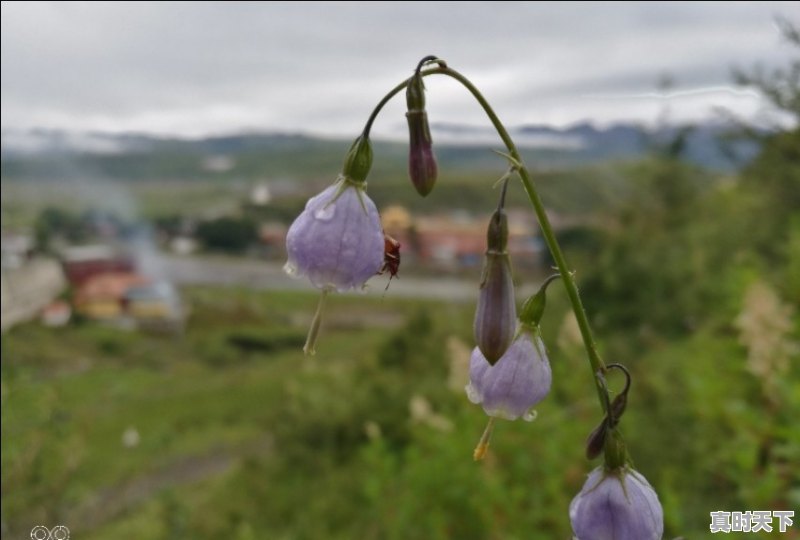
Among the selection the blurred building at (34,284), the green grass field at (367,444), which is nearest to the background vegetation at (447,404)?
the green grass field at (367,444)

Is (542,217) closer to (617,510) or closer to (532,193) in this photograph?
(532,193)

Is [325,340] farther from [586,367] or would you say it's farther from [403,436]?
[586,367]

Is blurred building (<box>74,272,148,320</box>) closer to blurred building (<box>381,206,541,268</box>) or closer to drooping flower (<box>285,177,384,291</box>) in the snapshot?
blurred building (<box>381,206,541,268</box>)

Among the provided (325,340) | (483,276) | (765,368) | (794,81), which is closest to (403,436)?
(765,368)

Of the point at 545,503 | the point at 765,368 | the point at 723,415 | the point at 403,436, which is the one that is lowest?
the point at 403,436

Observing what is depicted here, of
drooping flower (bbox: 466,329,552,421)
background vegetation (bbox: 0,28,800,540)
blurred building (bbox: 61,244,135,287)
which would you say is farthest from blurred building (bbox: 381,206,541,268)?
drooping flower (bbox: 466,329,552,421)

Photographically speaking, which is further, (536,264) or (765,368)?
(536,264)

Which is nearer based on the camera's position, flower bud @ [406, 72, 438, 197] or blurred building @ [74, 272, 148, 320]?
flower bud @ [406, 72, 438, 197]
